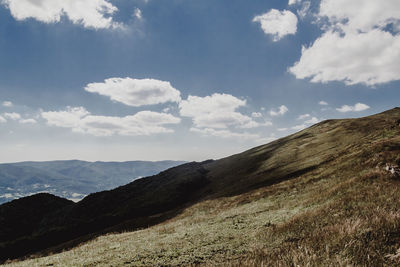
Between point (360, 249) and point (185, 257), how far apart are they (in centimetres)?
A: 684

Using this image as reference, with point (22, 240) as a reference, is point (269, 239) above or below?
above

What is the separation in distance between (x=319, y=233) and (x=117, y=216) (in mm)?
74536

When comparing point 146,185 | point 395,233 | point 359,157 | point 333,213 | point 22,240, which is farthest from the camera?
point 146,185

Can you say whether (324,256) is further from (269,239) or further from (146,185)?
(146,185)

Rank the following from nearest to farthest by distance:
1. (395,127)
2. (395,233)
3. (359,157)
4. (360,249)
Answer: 1. (360,249)
2. (395,233)
3. (359,157)
4. (395,127)

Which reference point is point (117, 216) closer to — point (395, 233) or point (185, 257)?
point (185, 257)

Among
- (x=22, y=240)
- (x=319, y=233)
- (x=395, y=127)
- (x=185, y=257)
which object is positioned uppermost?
(x=395, y=127)

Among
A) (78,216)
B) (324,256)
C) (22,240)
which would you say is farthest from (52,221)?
(324,256)

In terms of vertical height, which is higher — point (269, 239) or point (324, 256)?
point (324, 256)

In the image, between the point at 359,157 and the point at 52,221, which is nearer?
the point at 359,157

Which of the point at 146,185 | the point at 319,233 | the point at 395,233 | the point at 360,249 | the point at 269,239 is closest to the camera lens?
the point at 360,249

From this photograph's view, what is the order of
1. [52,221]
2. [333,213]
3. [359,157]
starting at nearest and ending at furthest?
[333,213], [359,157], [52,221]

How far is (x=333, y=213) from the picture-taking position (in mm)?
11250

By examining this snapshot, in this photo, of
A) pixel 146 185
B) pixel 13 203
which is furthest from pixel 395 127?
pixel 13 203
